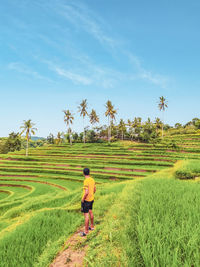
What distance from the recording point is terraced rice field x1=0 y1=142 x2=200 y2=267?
3680 millimetres

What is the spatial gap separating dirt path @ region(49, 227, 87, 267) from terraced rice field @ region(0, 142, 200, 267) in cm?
16

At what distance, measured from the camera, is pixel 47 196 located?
12367 mm

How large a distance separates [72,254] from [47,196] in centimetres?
1013

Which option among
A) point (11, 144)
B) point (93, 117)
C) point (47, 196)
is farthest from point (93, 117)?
point (47, 196)

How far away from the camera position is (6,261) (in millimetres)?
3328

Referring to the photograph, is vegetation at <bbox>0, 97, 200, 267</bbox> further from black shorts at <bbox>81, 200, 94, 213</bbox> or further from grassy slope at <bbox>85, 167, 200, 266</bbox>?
→ black shorts at <bbox>81, 200, 94, 213</bbox>

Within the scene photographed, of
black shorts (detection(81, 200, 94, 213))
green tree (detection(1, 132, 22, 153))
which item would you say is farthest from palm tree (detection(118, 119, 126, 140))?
black shorts (detection(81, 200, 94, 213))

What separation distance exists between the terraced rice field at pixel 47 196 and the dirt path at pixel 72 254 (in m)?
0.16

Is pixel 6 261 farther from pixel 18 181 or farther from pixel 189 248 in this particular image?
pixel 18 181

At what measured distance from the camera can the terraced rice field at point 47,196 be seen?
3.68 m

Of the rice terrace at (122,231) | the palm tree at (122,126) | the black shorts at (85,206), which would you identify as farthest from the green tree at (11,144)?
the black shorts at (85,206)

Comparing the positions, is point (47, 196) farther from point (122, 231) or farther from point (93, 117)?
point (93, 117)

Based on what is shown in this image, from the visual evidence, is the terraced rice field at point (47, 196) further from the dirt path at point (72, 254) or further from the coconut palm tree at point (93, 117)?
the coconut palm tree at point (93, 117)

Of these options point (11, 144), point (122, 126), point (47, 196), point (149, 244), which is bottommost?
point (47, 196)
